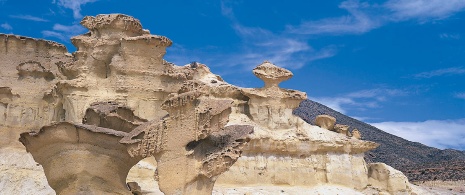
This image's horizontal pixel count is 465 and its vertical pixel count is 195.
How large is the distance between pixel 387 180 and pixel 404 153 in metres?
37.4

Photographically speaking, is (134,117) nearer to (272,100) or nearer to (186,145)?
(186,145)

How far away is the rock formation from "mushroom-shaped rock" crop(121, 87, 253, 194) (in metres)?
0.04

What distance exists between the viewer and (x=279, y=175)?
25609 millimetres

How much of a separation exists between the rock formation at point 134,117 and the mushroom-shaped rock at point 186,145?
0.04 meters

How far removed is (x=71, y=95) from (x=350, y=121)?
51012 mm

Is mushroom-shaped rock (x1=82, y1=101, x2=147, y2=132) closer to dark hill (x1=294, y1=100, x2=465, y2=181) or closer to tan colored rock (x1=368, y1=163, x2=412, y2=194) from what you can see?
tan colored rock (x1=368, y1=163, x2=412, y2=194)

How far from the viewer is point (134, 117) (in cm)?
1627

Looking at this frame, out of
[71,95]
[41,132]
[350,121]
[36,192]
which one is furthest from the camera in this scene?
[350,121]

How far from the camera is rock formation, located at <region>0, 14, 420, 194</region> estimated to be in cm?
1320

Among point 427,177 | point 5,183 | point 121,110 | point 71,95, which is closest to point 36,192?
point 5,183

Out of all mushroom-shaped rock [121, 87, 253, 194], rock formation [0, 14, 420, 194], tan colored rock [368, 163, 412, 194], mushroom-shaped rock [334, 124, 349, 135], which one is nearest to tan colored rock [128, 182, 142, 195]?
rock formation [0, 14, 420, 194]

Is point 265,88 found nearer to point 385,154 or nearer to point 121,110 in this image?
point 121,110

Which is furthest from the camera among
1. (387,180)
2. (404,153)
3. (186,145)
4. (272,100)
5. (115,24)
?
(404,153)

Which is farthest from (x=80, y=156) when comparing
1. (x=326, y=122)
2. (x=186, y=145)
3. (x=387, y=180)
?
(x=387, y=180)
